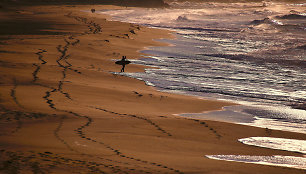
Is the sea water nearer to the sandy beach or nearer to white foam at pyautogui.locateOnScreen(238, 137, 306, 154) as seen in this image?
white foam at pyautogui.locateOnScreen(238, 137, 306, 154)

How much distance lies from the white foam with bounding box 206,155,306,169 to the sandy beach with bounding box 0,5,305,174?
0.21 meters

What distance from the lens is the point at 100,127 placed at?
842cm

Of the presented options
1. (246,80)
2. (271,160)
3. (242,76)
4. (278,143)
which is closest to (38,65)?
(246,80)

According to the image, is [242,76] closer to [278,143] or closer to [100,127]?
[278,143]

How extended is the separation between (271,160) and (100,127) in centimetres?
297

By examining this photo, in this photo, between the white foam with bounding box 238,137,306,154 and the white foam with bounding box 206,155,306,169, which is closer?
the white foam with bounding box 206,155,306,169

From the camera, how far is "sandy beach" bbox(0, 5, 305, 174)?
248 inches

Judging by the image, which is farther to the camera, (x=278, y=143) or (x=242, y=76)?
(x=242, y=76)

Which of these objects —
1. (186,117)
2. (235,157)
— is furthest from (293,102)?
(235,157)

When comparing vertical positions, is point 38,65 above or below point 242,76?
above

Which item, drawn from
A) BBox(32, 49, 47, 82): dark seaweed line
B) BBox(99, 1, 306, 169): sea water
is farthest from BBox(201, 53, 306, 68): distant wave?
BBox(32, 49, 47, 82): dark seaweed line

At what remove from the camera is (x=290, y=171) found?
6832 mm

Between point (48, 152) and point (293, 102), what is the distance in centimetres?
849

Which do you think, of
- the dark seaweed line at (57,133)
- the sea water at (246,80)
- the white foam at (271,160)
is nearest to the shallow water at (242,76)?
the sea water at (246,80)
